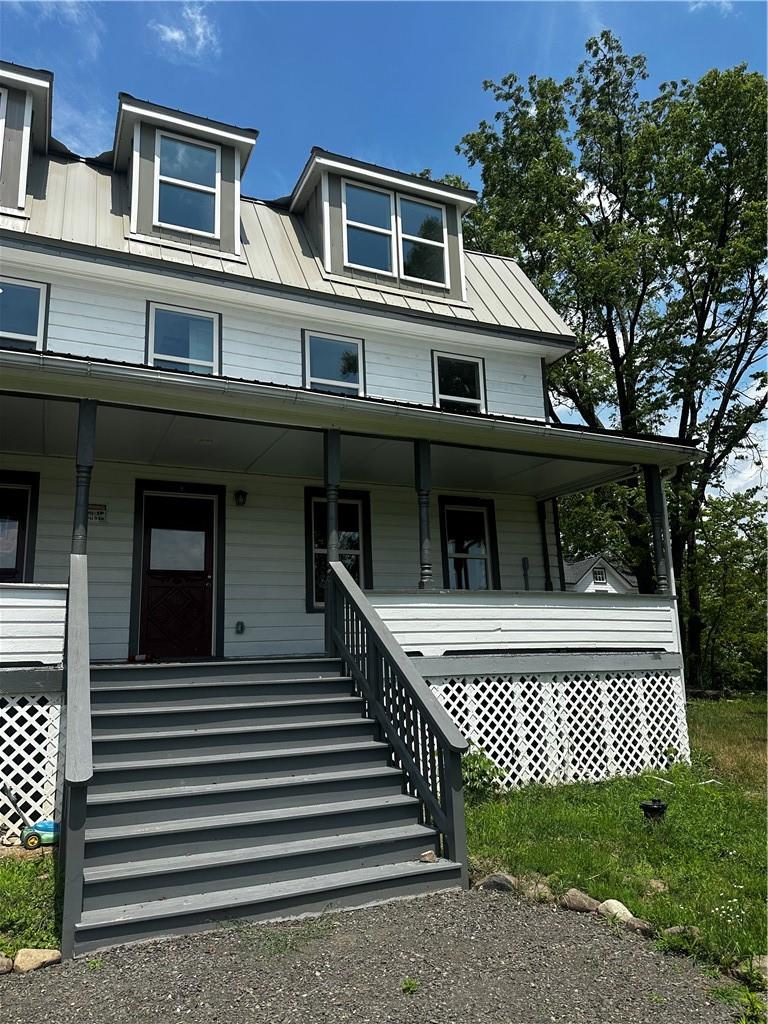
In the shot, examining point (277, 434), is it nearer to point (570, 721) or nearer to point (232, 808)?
point (232, 808)

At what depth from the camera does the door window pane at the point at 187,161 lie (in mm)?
10109

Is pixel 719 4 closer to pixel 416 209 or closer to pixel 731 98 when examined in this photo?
pixel 416 209

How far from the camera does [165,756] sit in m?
5.14

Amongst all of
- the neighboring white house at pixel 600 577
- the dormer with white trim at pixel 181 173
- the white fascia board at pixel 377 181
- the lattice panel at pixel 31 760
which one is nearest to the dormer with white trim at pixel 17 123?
the dormer with white trim at pixel 181 173

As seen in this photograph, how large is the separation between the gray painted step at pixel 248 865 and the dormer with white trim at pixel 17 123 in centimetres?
851

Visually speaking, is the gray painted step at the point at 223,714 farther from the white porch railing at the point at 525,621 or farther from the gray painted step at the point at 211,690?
the white porch railing at the point at 525,621

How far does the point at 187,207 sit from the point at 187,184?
13.0 inches

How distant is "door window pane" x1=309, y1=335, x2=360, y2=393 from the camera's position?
402 inches

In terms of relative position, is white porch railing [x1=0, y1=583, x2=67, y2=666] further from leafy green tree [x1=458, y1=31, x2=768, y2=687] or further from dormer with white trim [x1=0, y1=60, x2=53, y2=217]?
leafy green tree [x1=458, y1=31, x2=768, y2=687]

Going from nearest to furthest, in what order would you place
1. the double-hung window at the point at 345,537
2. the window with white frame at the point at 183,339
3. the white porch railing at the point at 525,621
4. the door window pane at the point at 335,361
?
1. the white porch railing at the point at 525,621
2. the window with white frame at the point at 183,339
3. the double-hung window at the point at 345,537
4. the door window pane at the point at 335,361

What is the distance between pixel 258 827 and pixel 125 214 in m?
8.83

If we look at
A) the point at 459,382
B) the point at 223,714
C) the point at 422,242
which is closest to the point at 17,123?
the point at 422,242

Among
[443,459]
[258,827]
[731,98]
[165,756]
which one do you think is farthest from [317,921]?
[731,98]

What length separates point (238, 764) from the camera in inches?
202
